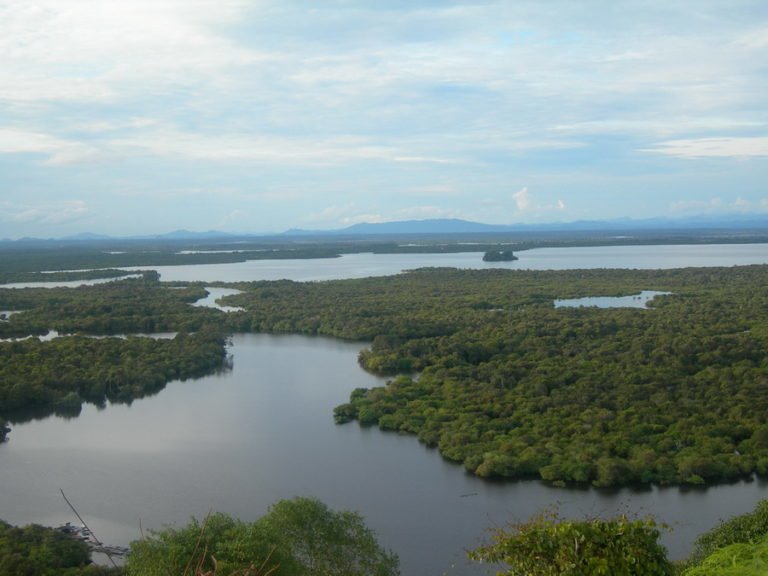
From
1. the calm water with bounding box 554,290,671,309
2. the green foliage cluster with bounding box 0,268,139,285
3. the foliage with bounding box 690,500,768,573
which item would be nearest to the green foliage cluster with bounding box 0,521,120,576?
the foliage with bounding box 690,500,768,573

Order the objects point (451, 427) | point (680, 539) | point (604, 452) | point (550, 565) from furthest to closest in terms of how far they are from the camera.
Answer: point (451, 427) < point (604, 452) < point (680, 539) < point (550, 565)

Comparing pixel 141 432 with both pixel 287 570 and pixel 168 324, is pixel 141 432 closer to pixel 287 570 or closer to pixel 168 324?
pixel 287 570

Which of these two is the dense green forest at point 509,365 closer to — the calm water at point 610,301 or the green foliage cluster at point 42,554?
the calm water at point 610,301

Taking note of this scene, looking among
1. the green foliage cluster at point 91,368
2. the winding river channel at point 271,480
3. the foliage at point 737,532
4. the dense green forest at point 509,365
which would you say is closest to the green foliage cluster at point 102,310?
the dense green forest at point 509,365

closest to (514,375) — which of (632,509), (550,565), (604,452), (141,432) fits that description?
(604,452)

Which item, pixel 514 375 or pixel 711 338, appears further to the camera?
pixel 711 338

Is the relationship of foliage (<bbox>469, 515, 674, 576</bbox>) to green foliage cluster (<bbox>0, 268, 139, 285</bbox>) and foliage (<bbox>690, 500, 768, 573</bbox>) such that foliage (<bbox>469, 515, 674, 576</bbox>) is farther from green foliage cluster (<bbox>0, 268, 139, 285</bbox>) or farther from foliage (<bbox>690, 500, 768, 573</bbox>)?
green foliage cluster (<bbox>0, 268, 139, 285</bbox>)

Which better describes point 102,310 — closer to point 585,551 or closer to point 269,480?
point 269,480
